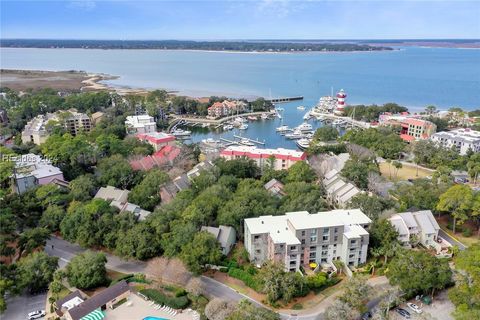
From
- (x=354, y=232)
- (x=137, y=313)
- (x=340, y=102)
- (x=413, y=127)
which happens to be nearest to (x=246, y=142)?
(x=413, y=127)

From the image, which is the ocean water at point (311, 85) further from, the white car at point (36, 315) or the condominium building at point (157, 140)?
the white car at point (36, 315)

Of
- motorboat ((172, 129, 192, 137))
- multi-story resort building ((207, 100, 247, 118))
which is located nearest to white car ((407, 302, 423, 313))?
motorboat ((172, 129, 192, 137))

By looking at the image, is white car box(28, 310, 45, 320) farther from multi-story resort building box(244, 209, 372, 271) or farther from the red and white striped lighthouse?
the red and white striped lighthouse

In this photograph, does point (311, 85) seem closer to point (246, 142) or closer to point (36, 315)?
point (246, 142)

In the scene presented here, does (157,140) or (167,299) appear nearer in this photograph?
(167,299)

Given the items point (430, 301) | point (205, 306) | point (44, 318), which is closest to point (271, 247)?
point (205, 306)

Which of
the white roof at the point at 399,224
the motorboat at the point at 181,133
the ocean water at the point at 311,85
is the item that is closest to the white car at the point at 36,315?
the white roof at the point at 399,224

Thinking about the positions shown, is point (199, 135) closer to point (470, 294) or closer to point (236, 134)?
point (236, 134)
